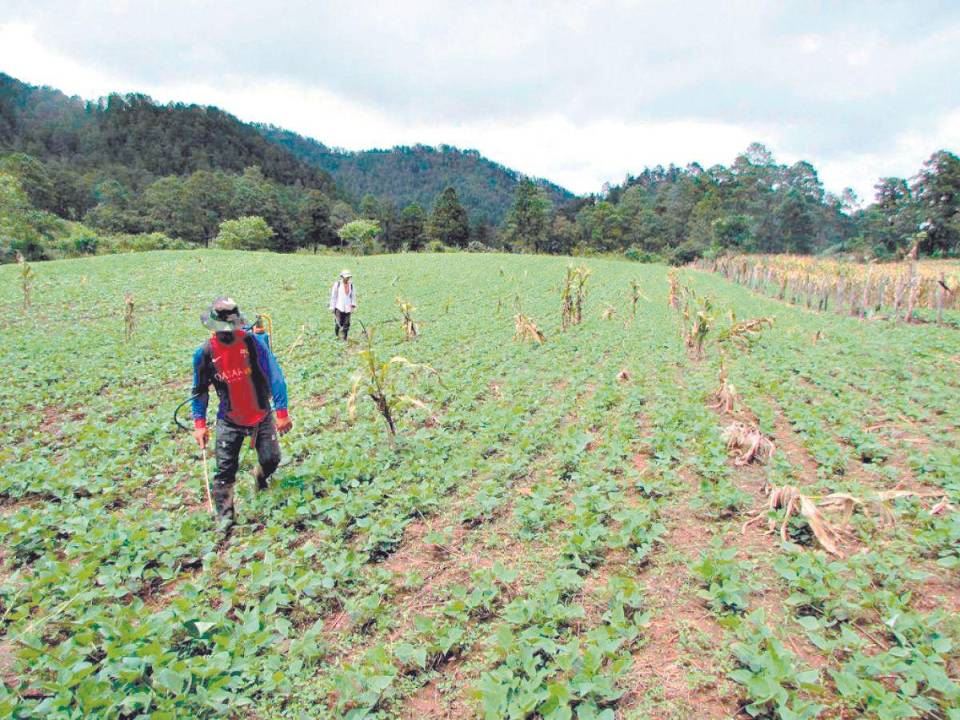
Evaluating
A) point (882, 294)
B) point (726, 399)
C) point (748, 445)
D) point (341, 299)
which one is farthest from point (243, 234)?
point (748, 445)

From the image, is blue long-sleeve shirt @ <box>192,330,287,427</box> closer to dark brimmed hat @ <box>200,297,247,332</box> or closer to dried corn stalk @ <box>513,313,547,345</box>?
dark brimmed hat @ <box>200,297,247,332</box>

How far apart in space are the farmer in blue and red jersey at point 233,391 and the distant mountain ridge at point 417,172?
5803 inches

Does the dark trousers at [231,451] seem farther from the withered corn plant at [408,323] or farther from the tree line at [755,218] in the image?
the tree line at [755,218]

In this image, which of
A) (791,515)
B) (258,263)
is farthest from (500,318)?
(258,263)

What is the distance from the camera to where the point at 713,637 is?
9.59ft

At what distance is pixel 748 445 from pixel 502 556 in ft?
10.2

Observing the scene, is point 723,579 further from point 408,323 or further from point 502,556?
point 408,323

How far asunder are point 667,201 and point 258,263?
69813 millimetres

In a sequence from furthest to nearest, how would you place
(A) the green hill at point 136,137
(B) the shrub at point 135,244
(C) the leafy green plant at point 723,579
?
(A) the green hill at point 136,137 → (B) the shrub at point 135,244 → (C) the leafy green plant at point 723,579

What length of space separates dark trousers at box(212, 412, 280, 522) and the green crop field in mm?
196

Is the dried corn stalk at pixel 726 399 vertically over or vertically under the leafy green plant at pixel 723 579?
over

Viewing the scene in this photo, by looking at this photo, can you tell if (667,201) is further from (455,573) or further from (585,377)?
(455,573)

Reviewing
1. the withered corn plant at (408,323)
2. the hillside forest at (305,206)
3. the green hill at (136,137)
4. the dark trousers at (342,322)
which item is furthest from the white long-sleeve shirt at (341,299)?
the green hill at (136,137)

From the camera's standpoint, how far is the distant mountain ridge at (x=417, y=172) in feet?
513
